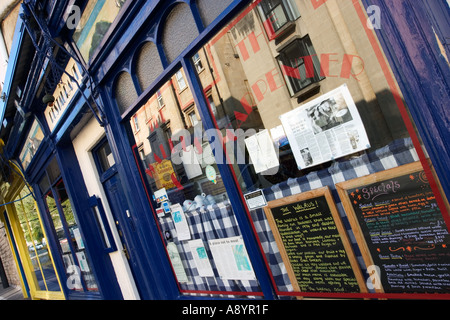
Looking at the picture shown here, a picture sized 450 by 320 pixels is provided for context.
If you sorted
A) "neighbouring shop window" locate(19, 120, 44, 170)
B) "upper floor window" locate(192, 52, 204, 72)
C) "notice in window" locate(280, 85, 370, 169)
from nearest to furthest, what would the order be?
"notice in window" locate(280, 85, 370, 169), "upper floor window" locate(192, 52, 204, 72), "neighbouring shop window" locate(19, 120, 44, 170)

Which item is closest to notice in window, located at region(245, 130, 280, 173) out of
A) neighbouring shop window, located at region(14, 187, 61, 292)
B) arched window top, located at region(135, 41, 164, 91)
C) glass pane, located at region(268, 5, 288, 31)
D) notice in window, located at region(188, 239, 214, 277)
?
glass pane, located at region(268, 5, 288, 31)

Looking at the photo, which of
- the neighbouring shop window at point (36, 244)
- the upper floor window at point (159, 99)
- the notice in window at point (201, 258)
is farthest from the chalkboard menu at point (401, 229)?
the neighbouring shop window at point (36, 244)

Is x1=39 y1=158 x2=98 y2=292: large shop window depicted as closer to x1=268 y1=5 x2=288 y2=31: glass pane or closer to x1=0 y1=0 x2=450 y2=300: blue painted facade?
x1=0 y1=0 x2=450 y2=300: blue painted facade

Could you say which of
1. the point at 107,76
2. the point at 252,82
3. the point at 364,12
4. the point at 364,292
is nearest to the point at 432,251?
the point at 364,292

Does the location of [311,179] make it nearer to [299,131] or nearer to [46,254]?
[299,131]

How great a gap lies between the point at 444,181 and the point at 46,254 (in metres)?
9.16

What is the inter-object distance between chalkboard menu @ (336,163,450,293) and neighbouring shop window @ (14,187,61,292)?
26.1 ft

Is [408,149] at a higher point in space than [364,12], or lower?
lower

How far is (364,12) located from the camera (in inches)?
75.2

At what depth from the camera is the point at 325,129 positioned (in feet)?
7.14

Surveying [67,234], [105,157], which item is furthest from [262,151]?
[67,234]

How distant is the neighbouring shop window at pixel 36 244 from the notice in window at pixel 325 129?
7619 mm

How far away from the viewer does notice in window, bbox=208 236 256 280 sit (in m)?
3.02

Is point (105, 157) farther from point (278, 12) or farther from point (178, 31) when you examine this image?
point (278, 12)
